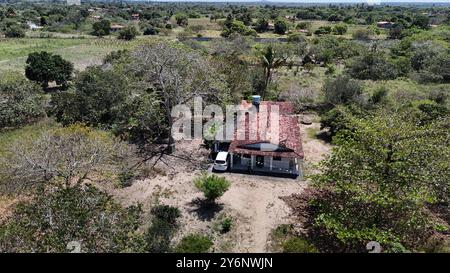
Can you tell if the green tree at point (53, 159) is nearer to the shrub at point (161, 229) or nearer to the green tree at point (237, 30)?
the shrub at point (161, 229)

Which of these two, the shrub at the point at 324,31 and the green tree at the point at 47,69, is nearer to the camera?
the green tree at the point at 47,69

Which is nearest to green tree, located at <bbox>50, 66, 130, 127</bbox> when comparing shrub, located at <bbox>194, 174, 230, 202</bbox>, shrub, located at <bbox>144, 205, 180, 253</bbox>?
shrub, located at <bbox>194, 174, 230, 202</bbox>

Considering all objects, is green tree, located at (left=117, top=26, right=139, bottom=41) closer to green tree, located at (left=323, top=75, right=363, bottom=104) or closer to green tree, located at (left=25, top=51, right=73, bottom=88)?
green tree, located at (left=25, top=51, right=73, bottom=88)

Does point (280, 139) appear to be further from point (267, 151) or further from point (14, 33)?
point (14, 33)

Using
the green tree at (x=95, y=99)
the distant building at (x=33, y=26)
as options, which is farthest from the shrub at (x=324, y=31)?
the distant building at (x=33, y=26)

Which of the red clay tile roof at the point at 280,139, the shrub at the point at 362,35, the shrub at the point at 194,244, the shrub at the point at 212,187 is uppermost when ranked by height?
the shrub at the point at 362,35

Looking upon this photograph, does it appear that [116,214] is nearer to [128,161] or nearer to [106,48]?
[128,161]
